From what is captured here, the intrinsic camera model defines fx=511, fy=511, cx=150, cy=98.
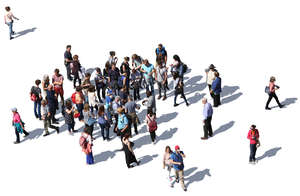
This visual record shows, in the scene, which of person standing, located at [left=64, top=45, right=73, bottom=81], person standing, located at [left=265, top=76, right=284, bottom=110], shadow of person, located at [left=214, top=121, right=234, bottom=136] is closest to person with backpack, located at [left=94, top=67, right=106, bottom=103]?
person standing, located at [left=64, top=45, right=73, bottom=81]

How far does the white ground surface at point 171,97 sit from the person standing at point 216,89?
482 mm

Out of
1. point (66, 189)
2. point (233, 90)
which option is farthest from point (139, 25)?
point (66, 189)

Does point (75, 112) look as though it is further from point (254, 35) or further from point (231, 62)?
point (254, 35)

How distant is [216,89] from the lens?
21.9 meters

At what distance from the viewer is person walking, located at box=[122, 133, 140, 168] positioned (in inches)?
746

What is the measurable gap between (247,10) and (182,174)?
15.1 meters

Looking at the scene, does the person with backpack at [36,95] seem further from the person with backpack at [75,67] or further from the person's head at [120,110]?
the person's head at [120,110]

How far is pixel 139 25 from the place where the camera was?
98.5ft

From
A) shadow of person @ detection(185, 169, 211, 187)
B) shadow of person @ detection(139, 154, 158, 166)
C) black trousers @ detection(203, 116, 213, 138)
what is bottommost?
shadow of person @ detection(185, 169, 211, 187)

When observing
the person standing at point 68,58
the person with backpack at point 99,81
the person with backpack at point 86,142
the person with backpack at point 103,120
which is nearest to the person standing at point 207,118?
the person with backpack at point 103,120

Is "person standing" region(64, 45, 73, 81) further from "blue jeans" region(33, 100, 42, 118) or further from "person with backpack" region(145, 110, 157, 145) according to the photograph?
"person with backpack" region(145, 110, 157, 145)

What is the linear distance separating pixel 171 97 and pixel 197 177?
583 cm

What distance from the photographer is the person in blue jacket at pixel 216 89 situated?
21.7m

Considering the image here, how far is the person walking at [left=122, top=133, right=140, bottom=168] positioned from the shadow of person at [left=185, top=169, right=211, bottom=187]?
Answer: 86.8 inches
